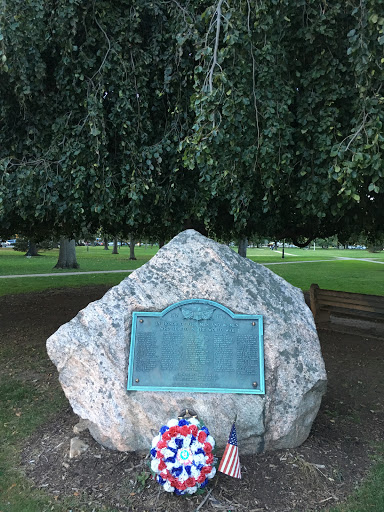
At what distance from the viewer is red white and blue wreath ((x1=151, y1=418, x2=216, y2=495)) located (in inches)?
124

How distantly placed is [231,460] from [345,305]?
5.74 meters

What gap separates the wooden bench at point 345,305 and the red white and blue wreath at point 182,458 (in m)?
5.48

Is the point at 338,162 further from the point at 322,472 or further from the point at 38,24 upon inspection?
the point at 38,24

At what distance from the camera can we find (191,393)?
364 cm

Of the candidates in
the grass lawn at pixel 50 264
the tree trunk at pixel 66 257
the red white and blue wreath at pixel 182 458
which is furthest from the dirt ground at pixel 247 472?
the tree trunk at pixel 66 257

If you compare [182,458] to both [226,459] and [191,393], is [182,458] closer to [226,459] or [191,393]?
[226,459]

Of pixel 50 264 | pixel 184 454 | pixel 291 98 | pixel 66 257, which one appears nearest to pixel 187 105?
pixel 291 98

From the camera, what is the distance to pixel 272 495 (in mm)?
3246

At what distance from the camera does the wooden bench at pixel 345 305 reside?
7894 mm

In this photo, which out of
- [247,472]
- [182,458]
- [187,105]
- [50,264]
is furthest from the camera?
[50,264]

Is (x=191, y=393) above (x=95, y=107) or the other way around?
the other way around

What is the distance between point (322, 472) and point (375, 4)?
405 cm

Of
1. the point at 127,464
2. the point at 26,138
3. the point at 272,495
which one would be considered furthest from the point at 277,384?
the point at 26,138

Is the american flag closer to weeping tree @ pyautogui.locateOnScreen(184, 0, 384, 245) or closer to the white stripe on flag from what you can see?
the white stripe on flag
